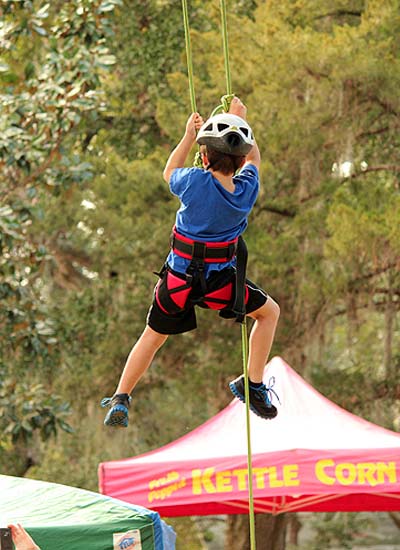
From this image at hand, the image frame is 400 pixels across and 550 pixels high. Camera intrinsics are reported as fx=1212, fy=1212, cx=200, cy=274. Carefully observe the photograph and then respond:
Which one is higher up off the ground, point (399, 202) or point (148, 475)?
point (399, 202)

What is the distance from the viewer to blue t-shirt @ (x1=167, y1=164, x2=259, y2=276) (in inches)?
174

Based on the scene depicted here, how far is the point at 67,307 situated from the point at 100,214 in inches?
50.0

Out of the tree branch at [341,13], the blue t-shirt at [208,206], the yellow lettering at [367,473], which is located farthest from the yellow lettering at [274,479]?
the tree branch at [341,13]

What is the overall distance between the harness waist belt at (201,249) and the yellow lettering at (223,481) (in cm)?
350

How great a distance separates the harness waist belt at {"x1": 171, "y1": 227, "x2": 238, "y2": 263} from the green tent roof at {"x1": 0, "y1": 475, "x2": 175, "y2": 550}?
114cm

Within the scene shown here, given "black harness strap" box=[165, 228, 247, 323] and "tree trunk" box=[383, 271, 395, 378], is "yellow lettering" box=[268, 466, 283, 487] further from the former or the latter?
"tree trunk" box=[383, 271, 395, 378]

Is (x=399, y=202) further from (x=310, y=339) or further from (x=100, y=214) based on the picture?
(x=100, y=214)

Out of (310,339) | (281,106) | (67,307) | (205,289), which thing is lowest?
(205,289)

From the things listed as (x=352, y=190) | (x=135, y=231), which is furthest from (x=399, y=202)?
(x=135, y=231)

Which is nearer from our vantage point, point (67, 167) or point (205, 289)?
point (205, 289)

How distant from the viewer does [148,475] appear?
799 centimetres

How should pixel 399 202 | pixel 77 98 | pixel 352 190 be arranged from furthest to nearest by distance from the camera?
pixel 352 190 → pixel 399 202 → pixel 77 98

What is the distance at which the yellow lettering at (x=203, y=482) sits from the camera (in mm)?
7859

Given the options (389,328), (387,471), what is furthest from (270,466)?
(389,328)
